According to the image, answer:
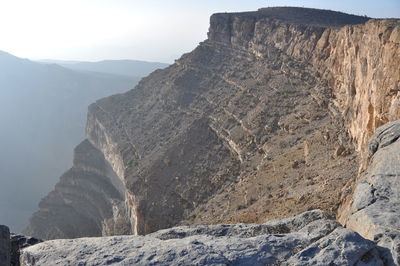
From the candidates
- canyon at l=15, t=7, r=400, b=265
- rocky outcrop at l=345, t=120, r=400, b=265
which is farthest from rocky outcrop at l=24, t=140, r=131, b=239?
rocky outcrop at l=345, t=120, r=400, b=265

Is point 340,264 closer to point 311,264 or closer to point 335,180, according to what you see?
point 311,264

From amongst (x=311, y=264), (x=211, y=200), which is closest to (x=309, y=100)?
(x=211, y=200)

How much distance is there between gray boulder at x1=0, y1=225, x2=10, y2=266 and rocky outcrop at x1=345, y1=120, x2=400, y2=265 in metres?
8.33

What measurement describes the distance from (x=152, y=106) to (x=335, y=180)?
37.9 meters

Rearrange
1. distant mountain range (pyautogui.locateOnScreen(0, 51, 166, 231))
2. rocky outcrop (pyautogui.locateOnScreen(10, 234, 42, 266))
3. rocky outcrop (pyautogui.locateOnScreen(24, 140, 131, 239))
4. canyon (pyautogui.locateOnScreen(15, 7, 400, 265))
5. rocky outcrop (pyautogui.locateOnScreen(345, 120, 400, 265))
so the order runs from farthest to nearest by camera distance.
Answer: distant mountain range (pyautogui.locateOnScreen(0, 51, 166, 231)) → rocky outcrop (pyautogui.locateOnScreen(24, 140, 131, 239)) → canyon (pyautogui.locateOnScreen(15, 7, 400, 265)) → rocky outcrop (pyautogui.locateOnScreen(10, 234, 42, 266)) → rocky outcrop (pyautogui.locateOnScreen(345, 120, 400, 265))

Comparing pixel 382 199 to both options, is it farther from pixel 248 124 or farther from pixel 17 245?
pixel 248 124

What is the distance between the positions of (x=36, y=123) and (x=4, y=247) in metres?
132

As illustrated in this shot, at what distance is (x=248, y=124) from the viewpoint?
36688 mm

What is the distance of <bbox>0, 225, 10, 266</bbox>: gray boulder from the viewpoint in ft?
34.4

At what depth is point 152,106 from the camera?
181 ft

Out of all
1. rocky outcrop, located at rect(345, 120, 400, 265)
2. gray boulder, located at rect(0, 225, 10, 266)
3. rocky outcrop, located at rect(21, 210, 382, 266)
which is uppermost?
rocky outcrop, located at rect(345, 120, 400, 265)

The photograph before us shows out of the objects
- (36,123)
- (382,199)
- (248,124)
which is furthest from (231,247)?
(36,123)

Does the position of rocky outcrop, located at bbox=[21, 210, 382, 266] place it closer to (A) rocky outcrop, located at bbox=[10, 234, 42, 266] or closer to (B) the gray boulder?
(B) the gray boulder

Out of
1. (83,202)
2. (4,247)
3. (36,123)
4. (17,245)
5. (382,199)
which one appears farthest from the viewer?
(36,123)
